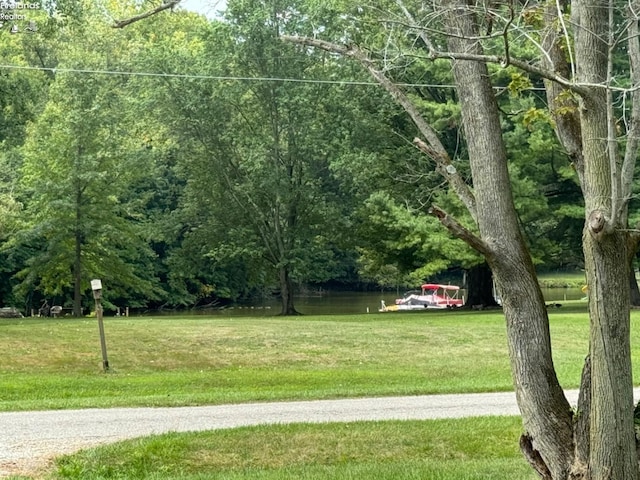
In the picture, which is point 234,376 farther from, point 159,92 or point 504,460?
point 159,92

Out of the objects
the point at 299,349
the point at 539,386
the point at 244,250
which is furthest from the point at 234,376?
the point at 244,250

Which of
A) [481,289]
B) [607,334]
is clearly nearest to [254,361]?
[607,334]

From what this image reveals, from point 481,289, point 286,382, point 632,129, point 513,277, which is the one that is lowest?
point 286,382

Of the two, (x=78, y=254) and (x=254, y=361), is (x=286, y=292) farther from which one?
(x=254, y=361)

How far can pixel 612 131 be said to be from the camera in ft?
15.4

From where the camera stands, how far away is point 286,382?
14.9 meters

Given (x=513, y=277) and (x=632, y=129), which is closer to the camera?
(x=632, y=129)

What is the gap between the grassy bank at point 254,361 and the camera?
1320 cm

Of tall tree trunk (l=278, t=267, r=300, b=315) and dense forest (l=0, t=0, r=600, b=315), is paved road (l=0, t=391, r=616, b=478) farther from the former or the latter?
tall tree trunk (l=278, t=267, r=300, b=315)

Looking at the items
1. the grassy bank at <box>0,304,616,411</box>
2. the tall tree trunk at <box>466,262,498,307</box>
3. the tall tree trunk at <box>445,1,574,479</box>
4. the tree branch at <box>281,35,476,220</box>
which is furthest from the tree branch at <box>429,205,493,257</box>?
the tall tree trunk at <box>466,262,498,307</box>

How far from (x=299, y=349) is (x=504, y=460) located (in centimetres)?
1134

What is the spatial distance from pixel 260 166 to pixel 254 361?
1654 cm

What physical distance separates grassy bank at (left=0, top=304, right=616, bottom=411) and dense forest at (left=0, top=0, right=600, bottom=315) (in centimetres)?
726

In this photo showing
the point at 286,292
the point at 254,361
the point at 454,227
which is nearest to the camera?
the point at 454,227
